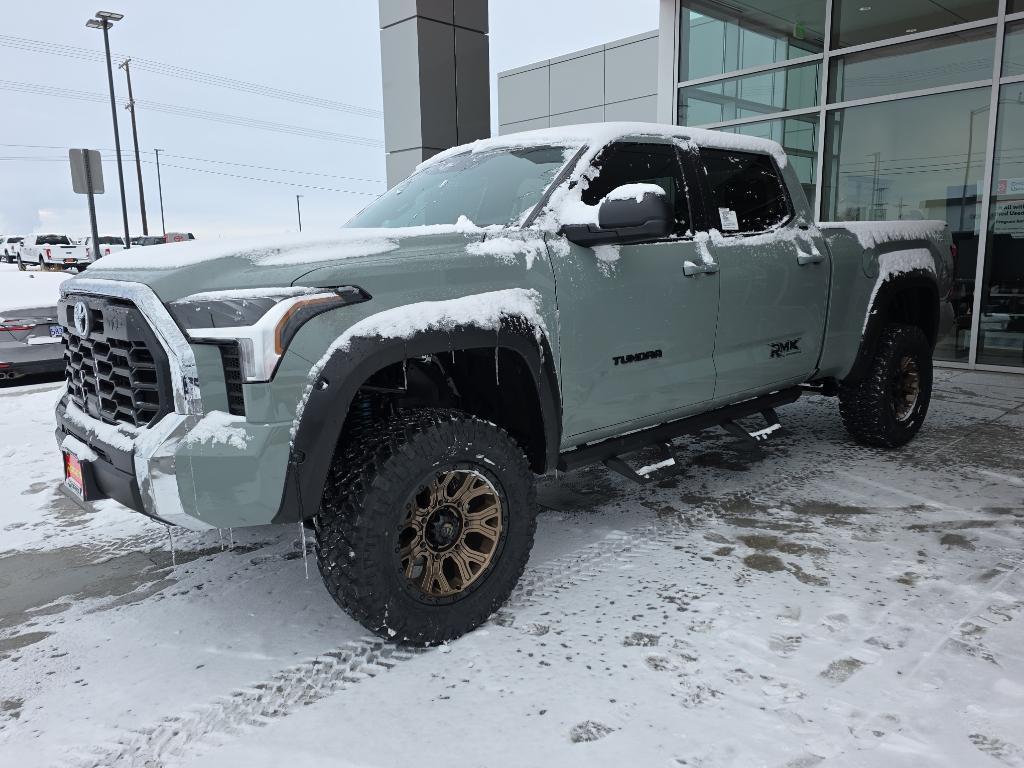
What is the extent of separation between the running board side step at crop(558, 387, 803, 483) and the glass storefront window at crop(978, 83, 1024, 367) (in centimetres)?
560

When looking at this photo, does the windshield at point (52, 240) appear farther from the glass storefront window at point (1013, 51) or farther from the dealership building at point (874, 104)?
the glass storefront window at point (1013, 51)

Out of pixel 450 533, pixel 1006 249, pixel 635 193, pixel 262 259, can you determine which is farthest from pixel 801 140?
pixel 262 259

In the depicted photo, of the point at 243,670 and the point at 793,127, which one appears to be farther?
the point at 793,127

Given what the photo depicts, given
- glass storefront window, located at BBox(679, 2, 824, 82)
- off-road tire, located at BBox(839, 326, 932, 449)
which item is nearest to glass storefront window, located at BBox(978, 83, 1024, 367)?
glass storefront window, located at BBox(679, 2, 824, 82)

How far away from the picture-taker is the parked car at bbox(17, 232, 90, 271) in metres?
35.0

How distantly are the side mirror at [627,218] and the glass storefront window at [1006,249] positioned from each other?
7.42 m

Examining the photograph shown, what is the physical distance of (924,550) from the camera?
3455 mm

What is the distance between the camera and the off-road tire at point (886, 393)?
4.89 metres

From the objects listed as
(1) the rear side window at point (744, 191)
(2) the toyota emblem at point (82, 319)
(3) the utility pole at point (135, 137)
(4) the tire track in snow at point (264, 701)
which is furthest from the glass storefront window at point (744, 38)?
(3) the utility pole at point (135, 137)

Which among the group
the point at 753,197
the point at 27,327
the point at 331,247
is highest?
the point at 753,197

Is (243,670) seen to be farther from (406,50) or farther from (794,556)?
(406,50)

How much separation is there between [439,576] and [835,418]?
4553mm

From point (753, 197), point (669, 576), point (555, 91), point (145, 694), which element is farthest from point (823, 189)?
Result: point (555, 91)

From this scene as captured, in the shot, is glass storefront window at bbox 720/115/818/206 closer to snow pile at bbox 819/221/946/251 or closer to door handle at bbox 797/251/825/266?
snow pile at bbox 819/221/946/251
